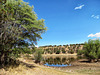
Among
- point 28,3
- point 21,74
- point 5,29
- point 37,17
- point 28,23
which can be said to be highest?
point 28,3

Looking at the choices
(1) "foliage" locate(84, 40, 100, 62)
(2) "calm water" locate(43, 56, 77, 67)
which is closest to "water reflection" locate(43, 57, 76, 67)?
(2) "calm water" locate(43, 56, 77, 67)

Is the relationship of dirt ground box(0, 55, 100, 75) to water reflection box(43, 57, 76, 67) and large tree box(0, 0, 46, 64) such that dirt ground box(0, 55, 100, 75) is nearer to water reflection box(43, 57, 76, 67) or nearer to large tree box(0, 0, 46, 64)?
large tree box(0, 0, 46, 64)

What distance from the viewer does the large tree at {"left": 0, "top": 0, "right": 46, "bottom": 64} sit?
12.0 meters

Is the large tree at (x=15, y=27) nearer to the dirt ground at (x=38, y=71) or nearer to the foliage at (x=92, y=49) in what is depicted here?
the dirt ground at (x=38, y=71)

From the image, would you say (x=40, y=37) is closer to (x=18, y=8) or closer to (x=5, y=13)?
(x=18, y=8)

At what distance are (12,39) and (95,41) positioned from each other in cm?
3817

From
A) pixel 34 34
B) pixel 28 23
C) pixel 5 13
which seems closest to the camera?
pixel 5 13

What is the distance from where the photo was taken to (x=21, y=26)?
13.7m

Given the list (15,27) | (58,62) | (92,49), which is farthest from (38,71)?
(92,49)

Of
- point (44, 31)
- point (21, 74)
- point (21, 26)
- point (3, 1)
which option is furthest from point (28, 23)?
point (21, 74)

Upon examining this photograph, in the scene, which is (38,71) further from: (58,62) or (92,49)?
(92,49)

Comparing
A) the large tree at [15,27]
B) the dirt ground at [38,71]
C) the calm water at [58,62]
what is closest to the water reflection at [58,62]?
the calm water at [58,62]

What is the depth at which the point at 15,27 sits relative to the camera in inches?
507

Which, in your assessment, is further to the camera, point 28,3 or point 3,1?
point 28,3
